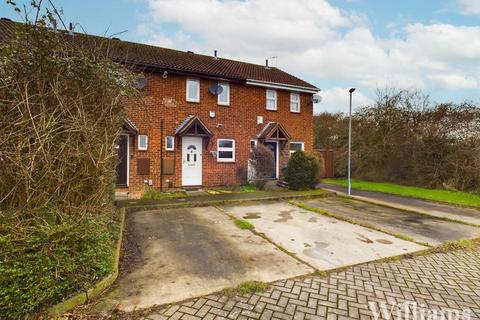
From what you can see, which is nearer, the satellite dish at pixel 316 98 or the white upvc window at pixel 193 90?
the white upvc window at pixel 193 90

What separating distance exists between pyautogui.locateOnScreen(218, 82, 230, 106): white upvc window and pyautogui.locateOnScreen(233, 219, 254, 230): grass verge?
23.7 ft

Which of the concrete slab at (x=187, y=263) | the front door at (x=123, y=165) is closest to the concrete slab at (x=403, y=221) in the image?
the concrete slab at (x=187, y=263)

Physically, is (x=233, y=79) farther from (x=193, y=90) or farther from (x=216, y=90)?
(x=193, y=90)

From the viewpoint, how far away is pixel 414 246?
496 centimetres

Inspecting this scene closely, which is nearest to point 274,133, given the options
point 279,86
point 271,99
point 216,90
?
point 271,99

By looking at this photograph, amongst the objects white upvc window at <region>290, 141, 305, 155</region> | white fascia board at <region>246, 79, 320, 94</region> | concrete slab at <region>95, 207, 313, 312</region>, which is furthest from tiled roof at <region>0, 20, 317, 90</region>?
concrete slab at <region>95, 207, 313, 312</region>

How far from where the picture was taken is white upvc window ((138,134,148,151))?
1041 centimetres

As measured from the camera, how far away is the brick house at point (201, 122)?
34.4 ft

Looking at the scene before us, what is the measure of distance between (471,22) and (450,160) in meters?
6.26

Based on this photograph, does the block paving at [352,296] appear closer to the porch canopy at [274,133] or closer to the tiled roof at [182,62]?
the tiled roof at [182,62]

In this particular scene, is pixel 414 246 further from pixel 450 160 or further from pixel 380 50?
pixel 380 50

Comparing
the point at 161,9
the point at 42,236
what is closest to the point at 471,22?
the point at 161,9

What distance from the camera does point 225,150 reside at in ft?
40.3

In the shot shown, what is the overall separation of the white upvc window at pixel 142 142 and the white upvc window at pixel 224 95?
3833 mm
